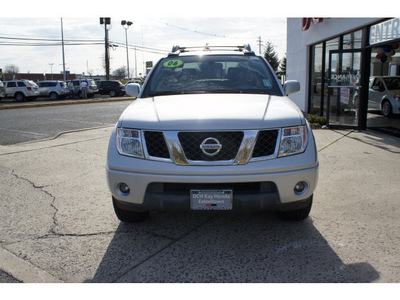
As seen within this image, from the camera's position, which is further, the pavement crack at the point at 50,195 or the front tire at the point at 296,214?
the pavement crack at the point at 50,195

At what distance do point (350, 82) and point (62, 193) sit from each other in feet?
26.8

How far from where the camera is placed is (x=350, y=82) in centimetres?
987

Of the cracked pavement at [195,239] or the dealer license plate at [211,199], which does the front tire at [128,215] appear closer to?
the cracked pavement at [195,239]

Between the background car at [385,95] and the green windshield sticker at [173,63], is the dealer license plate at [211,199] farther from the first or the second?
the background car at [385,95]

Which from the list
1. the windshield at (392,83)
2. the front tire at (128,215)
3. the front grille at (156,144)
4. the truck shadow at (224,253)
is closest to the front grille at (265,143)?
the front grille at (156,144)

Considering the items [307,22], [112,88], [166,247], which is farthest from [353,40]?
[112,88]

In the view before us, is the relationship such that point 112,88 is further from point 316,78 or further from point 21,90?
point 316,78

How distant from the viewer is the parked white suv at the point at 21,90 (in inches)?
1073

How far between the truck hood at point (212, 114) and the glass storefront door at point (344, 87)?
7.01m

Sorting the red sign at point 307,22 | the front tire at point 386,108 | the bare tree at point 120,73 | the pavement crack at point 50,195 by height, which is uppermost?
the bare tree at point 120,73

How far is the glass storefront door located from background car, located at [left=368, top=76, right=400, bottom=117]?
11.7 ft

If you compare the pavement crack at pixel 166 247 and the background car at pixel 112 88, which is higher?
the background car at pixel 112 88

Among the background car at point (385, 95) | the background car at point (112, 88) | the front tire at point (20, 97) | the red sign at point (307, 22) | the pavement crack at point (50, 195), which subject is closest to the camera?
the pavement crack at point (50, 195)

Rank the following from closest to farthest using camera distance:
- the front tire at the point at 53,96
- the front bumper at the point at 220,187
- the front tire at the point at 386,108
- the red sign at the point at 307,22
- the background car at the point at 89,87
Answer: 1. the front bumper at the point at 220,187
2. the red sign at the point at 307,22
3. the front tire at the point at 386,108
4. the front tire at the point at 53,96
5. the background car at the point at 89,87
